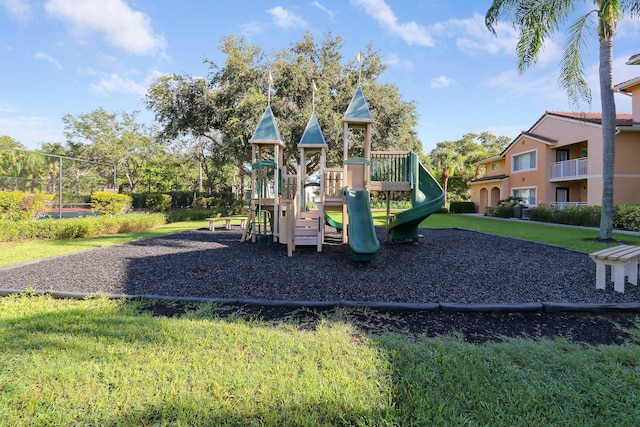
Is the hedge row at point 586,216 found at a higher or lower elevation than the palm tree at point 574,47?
lower

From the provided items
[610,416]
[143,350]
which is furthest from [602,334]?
[143,350]

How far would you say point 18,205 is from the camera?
485 inches

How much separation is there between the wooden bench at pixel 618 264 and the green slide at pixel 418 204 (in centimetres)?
326

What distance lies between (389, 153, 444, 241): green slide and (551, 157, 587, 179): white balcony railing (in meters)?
16.3

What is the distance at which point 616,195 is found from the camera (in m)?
17.1

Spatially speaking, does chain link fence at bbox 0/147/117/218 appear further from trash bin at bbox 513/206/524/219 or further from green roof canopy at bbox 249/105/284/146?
trash bin at bbox 513/206/524/219

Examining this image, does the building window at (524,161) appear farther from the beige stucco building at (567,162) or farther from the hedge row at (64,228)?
the hedge row at (64,228)

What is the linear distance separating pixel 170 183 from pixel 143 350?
43856mm

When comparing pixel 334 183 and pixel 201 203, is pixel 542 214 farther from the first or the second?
pixel 201 203

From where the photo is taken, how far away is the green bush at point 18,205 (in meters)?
11.9

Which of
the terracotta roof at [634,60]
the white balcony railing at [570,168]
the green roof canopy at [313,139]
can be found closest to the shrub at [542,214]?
the white balcony railing at [570,168]

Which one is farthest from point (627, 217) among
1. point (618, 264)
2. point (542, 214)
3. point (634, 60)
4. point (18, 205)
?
point (18, 205)

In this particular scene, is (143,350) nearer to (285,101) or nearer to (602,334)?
(602,334)

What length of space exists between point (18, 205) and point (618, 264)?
689 inches
